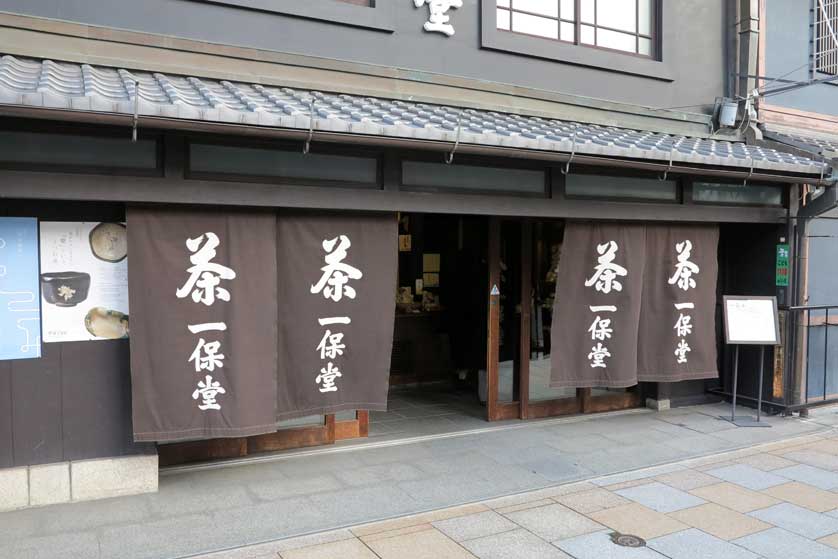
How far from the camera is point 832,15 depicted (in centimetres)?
1073

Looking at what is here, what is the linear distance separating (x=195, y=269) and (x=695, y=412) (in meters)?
7.32

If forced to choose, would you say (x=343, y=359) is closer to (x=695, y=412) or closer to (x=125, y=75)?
(x=125, y=75)

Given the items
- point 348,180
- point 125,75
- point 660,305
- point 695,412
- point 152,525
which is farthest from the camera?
point 695,412

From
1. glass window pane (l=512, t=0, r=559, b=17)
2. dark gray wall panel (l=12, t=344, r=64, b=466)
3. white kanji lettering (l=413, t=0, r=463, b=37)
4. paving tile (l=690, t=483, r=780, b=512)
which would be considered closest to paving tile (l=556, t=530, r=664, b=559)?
paving tile (l=690, t=483, r=780, b=512)

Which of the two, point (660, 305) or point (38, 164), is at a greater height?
point (38, 164)

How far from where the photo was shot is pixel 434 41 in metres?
7.58

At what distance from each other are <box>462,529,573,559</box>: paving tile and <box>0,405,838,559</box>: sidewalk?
0.76 meters

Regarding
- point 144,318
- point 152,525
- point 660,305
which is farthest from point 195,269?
point 660,305

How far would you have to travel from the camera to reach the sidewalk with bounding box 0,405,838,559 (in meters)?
5.10

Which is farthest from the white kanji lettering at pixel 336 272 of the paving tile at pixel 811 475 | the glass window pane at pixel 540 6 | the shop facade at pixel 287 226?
the paving tile at pixel 811 475

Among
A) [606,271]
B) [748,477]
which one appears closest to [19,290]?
[606,271]

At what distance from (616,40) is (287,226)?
5.88m

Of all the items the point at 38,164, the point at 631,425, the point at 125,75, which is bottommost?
the point at 631,425

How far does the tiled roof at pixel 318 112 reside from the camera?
4602mm
